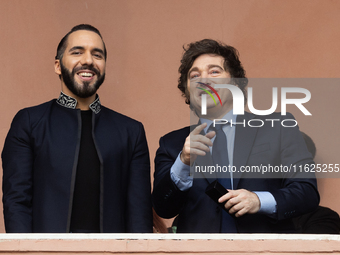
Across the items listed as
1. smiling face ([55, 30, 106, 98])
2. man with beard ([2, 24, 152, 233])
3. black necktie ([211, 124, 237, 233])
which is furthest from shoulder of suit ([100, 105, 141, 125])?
black necktie ([211, 124, 237, 233])

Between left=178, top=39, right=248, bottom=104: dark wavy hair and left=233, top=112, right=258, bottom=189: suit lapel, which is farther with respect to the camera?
left=178, top=39, right=248, bottom=104: dark wavy hair

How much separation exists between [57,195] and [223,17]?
2197 mm

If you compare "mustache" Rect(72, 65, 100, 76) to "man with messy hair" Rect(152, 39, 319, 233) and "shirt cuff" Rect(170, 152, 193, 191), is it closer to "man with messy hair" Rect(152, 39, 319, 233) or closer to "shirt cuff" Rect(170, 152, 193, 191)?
"man with messy hair" Rect(152, 39, 319, 233)

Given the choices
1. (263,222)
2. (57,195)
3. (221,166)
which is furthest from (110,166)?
(263,222)

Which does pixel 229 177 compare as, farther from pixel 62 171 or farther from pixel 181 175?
pixel 62 171

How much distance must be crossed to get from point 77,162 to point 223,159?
0.61 meters

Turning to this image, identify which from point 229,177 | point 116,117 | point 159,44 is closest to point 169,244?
point 229,177

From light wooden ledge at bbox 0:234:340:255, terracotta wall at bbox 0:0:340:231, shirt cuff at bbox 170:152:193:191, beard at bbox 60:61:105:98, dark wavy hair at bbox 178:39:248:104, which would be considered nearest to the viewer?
light wooden ledge at bbox 0:234:340:255

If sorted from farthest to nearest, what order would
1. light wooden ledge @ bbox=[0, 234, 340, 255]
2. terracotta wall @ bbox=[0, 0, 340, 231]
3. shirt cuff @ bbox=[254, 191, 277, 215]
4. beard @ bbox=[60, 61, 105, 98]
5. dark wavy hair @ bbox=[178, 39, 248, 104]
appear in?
terracotta wall @ bbox=[0, 0, 340, 231]
dark wavy hair @ bbox=[178, 39, 248, 104]
beard @ bbox=[60, 61, 105, 98]
shirt cuff @ bbox=[254, 191, 277, 215]
light wooden ledge @ bbox=[0, 234, 340, 255]

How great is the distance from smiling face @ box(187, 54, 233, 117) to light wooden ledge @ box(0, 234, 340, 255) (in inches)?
29.9

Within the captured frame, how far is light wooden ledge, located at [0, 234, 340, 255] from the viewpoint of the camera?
2209mm

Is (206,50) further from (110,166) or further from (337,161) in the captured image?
(337,161)

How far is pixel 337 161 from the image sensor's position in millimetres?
4113

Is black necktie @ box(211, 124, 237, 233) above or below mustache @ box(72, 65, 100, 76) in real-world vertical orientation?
below
